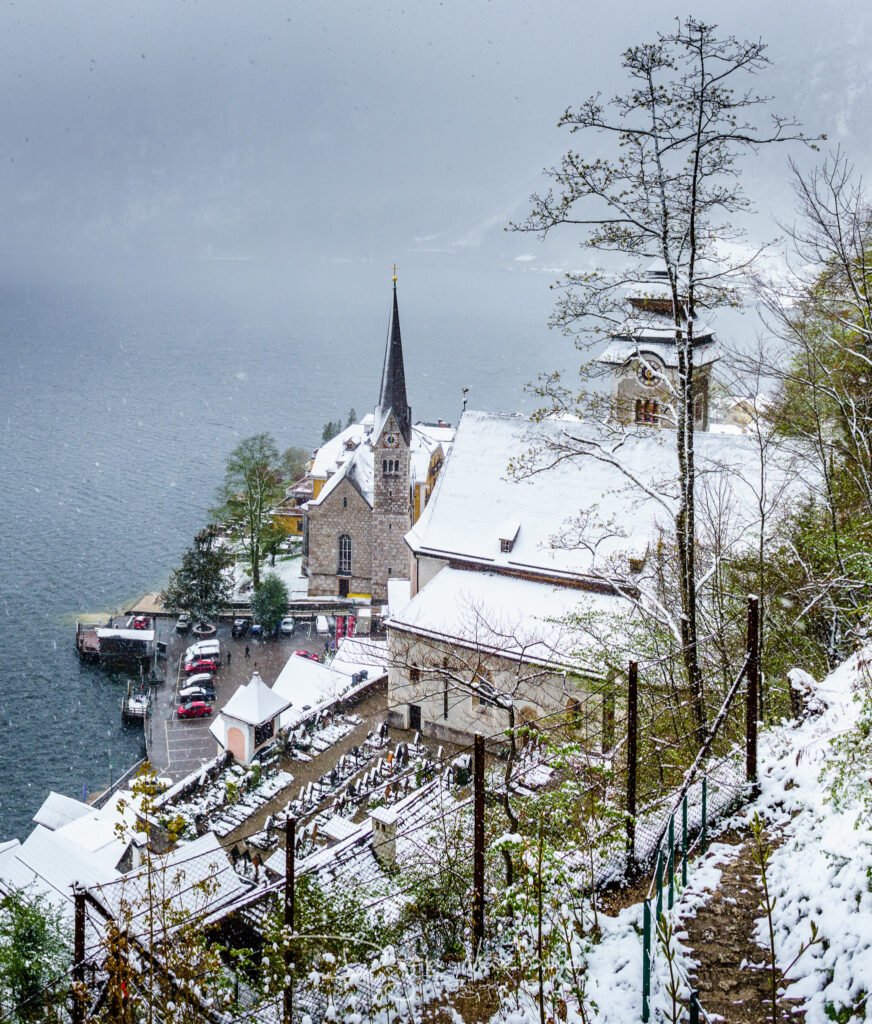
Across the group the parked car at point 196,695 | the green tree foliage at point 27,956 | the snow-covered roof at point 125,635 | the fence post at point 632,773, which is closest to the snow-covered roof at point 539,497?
the parked car at point 196,695

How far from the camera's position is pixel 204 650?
38906 millimetres

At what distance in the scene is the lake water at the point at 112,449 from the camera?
35438 mm

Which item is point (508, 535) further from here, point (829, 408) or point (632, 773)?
point (632, 773)

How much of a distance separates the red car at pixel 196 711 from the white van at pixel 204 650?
4.32 meters

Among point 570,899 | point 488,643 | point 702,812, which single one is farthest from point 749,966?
point 488,643

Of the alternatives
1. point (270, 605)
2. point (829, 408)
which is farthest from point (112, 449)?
point (829, 408)

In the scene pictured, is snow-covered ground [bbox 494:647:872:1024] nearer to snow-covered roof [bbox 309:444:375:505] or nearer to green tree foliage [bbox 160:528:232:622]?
green tree foliage [bbox 160:528:232:622]

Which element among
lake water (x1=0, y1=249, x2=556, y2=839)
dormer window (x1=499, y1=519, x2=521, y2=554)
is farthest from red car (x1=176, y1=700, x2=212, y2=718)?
dormer window (x1=499, y1=519, x2=521, y2=554)

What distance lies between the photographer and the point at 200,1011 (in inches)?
284

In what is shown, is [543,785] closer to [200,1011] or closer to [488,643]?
[488,643]

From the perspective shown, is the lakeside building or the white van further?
the white van

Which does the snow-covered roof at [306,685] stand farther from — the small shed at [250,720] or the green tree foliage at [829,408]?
the green tree foliage at [829,408]

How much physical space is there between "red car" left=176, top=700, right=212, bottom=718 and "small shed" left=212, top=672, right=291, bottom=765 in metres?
7.93

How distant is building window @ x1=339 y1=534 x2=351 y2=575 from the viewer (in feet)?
149
